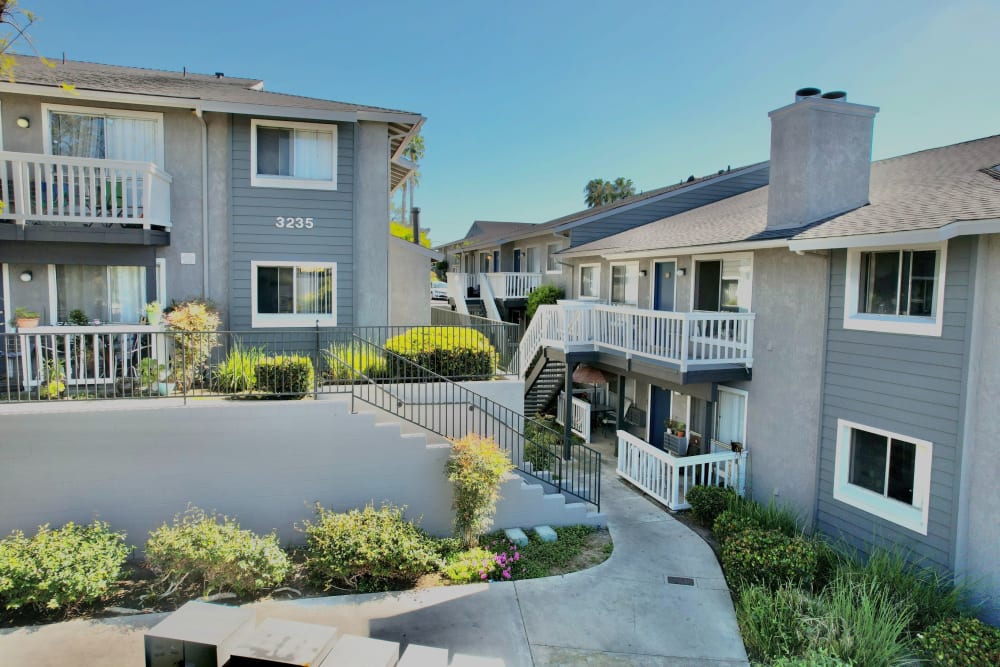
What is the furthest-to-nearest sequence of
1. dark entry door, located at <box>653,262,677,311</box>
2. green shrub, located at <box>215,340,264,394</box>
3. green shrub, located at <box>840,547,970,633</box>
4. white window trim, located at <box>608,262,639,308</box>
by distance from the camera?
1. white window trim, located at <box>608,262,639,308</box>
2. dark entry door, located at <box>653,262,677,311</box>
3. green shrub, located at <box>215,340,264,394</box>
4. green shrub, located at <box>840,547,970,633</box>

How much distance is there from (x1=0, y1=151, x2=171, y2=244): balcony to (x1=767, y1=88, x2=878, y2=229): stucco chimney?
41.3 ft

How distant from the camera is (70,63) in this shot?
1589 centimetres

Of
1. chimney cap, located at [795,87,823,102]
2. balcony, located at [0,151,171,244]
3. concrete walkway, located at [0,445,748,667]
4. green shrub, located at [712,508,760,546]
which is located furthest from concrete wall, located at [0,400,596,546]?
chimney cap, located at [795,87,823,102]

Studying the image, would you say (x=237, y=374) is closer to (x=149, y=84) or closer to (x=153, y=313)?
(x=153, y=313)

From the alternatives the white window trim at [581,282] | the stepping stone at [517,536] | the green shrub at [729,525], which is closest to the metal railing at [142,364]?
the stepping stone at [517,536]

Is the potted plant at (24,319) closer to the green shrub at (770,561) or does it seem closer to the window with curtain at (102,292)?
the window with curtain at (102,292)

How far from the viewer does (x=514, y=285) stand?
23.4m

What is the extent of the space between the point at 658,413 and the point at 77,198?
46.6ft

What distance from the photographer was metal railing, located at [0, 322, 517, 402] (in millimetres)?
9266

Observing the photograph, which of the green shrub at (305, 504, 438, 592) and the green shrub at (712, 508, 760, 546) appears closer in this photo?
the green shrub at (305, 504, 438, 592)

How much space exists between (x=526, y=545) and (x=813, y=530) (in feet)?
16.6

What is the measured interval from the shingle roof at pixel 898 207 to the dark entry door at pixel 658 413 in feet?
12.9

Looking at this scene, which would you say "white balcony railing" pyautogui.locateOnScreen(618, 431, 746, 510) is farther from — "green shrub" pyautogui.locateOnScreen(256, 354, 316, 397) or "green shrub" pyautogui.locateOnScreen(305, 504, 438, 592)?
"green shrub" pyautogui.locateOnScreen(256, 354, 316, 397)

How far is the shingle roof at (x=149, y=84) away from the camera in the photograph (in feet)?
39.5
